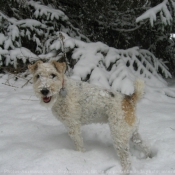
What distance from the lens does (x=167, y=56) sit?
742cm

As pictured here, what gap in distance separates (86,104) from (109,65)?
2599mm

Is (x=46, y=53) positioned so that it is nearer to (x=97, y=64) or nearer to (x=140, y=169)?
(x=97, y=64)

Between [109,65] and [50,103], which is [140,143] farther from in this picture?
[109,65]

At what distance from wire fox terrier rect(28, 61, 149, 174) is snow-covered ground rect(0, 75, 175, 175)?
9.0 inches

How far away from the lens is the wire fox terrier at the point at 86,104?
285cm

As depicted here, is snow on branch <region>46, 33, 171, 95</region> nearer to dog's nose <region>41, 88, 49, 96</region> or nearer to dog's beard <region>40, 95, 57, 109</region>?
dog's beard <region>40, 95, 57, 109</region>

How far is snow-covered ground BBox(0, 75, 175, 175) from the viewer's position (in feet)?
8.93

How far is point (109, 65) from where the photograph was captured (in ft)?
17.9

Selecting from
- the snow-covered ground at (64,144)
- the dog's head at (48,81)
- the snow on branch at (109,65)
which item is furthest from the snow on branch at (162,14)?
the dog's head at (48,81)

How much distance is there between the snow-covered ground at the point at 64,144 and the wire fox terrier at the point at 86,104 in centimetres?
23

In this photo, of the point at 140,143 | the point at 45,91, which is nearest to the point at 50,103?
the point at 45,91

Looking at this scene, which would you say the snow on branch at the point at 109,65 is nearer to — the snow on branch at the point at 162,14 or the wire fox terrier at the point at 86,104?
the snow on branch at the point at 162,14

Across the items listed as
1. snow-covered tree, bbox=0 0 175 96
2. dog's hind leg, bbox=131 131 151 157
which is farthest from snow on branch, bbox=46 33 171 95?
dog's hind leg, bbox=131 131 151 157

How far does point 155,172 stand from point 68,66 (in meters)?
3.76
